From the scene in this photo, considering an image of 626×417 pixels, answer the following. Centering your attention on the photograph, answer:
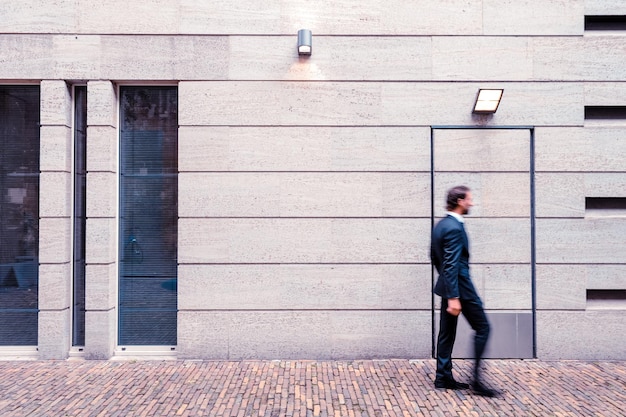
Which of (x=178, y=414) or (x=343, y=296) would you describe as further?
(x=343, y=296)

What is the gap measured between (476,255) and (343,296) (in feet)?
6.72

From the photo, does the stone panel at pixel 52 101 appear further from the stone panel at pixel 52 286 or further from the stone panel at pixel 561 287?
the stone panel at pixel 561 287

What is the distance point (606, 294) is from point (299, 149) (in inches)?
199

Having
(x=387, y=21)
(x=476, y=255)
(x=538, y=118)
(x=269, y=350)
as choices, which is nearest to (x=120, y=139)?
(x=269, y=350)

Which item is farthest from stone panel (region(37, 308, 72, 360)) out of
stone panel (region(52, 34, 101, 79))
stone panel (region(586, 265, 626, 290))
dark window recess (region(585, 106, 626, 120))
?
dark window recess (region(585, 106, 626, 120))

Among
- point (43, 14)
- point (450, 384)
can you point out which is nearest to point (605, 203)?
point (450, 384)

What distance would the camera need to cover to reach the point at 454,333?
5.34m

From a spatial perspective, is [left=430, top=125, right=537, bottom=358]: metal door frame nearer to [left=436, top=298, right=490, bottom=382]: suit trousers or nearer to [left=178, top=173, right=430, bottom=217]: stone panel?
[left=178, top=173, right=430, bottom=217]: stone panel

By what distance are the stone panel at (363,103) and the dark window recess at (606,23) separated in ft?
3.38

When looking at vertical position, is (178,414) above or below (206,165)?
below

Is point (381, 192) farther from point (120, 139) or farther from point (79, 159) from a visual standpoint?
point (79, 159)

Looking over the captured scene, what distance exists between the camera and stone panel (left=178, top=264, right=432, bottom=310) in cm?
646

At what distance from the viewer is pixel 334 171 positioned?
653cm

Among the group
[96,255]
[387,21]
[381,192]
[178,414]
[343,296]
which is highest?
[387,21]
